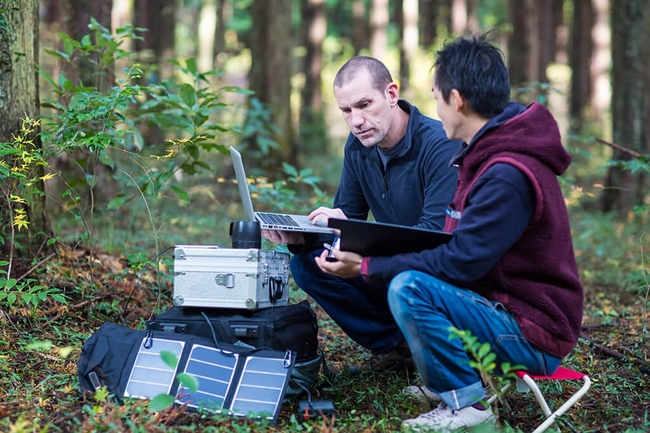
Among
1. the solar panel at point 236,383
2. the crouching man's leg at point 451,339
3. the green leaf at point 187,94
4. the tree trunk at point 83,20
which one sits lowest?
the solar panel at point 236,383

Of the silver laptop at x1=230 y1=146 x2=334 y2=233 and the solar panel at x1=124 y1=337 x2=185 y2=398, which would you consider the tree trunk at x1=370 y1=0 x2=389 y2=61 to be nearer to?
the silver laptop at x1=230 y1=146 x2=334 y2=233

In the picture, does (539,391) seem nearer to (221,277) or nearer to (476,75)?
(476,75)

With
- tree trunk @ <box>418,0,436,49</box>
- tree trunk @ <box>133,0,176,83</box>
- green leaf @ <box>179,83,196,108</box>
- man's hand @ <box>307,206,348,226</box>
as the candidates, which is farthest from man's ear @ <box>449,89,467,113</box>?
tree trunk @ <box>418,0,436,49</box>

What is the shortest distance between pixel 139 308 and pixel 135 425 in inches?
74.3

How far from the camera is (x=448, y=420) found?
9.75 ft

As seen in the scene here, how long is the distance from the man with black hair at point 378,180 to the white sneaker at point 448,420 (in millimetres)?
893

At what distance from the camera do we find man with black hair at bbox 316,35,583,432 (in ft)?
9.25

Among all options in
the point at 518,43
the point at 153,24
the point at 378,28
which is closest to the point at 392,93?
the point at 518,43

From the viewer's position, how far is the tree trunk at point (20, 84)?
4.36m

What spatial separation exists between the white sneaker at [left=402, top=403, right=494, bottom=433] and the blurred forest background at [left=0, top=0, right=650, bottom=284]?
1657mm

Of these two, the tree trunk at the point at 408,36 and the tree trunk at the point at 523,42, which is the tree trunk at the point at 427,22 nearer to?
the tree trunk at the point at 408,36

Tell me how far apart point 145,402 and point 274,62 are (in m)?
9.35

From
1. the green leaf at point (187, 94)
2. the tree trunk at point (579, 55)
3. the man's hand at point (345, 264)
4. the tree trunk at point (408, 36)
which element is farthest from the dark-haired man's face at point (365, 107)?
the tree trunk at point (408, 36)

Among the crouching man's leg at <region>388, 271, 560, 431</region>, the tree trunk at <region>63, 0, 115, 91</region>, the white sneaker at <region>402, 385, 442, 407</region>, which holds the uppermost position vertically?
the tree trunk at <region>63, 0, 115, 91</region>
